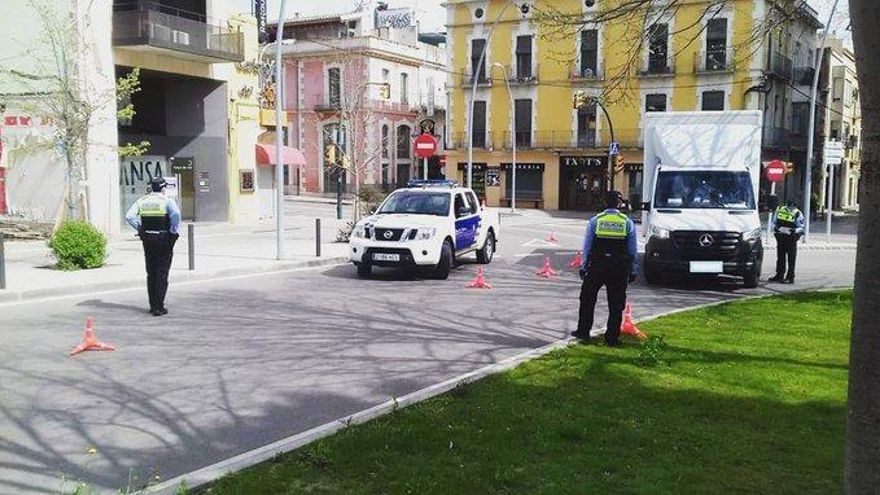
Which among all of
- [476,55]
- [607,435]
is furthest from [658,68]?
[607,435]

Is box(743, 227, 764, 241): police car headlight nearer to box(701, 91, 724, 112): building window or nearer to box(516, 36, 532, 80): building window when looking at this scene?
box(701, 91, 724, 112): building window

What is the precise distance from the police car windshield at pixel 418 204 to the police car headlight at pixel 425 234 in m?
1.03

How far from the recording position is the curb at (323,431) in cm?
486

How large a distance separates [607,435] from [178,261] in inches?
533

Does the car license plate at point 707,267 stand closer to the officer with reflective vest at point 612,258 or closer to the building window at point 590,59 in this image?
the officer with reflective vest at point 612,258

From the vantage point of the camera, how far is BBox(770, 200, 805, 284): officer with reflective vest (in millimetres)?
15664

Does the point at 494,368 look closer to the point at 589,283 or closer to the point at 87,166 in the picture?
the point at 589,283

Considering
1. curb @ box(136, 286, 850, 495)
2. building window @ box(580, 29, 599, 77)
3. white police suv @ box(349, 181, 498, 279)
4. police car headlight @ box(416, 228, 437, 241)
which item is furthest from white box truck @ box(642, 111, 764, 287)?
building window @ box(580, 29, 599, 77)

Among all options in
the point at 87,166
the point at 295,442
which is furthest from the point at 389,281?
the point at 87,166

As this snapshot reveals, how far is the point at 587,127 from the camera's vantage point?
46.8 meters

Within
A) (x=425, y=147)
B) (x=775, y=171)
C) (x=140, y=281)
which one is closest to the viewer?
(x=140, y=281)

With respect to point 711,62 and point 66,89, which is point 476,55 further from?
point 66,89

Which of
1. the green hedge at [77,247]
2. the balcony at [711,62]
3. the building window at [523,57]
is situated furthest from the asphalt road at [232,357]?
the building window at [523,57]

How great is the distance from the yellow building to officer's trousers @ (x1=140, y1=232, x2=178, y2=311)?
33897 mm
